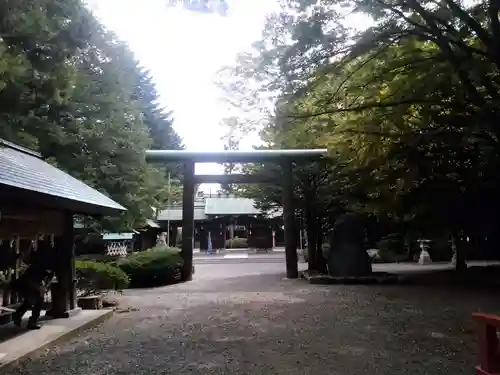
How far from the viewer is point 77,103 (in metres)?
14.4

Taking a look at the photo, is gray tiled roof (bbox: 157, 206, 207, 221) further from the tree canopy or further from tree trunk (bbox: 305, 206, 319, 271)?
the tree canopy

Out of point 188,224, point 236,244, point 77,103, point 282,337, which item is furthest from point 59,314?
point 236,244

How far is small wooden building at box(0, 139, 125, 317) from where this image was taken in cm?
559

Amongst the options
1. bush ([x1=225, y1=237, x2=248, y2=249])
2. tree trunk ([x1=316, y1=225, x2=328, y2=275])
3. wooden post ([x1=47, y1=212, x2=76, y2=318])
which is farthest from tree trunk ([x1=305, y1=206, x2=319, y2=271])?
bush ([x1=225, y1=237, x2=248, y2=249])

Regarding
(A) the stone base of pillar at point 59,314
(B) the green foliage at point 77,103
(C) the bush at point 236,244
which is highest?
(B) the green foliage at point 77,103

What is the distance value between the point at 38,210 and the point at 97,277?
4.10 m

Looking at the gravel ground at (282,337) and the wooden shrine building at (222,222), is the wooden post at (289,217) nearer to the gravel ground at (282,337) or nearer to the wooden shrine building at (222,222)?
the gravel ground at (282,337)

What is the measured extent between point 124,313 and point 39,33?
204 inches

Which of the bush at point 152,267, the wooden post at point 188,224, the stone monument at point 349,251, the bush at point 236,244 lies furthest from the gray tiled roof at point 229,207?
the stone monument at point 349,251

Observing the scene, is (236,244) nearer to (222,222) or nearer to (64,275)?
(222,222)

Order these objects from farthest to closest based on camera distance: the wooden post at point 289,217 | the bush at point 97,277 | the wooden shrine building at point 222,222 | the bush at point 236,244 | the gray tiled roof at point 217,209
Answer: the bush at point 236,244 < the wooden shrine building at point 222,222 < the gray tiled roof at point 217,209 < the wooden post at point 289,217 < the bush at point 97,277

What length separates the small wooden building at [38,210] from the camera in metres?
5.59

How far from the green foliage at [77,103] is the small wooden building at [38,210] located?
1.27 m

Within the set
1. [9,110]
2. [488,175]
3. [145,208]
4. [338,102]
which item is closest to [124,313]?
[9,110]
